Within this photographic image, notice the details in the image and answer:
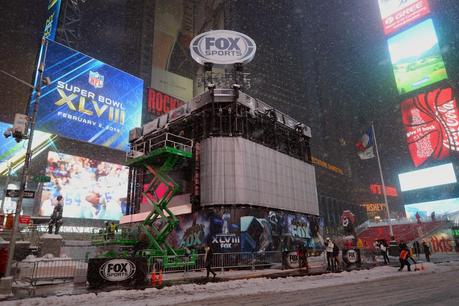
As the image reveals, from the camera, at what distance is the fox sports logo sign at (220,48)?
3231 cm

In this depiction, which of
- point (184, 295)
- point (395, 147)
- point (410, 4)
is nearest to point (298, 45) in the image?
point (410, 4)

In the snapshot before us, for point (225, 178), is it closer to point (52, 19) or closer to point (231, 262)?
point (231, 262)

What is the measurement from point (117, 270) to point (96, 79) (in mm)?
43812

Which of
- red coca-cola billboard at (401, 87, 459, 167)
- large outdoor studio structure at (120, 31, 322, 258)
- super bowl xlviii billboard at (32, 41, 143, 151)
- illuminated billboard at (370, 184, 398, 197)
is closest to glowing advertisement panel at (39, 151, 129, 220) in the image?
super bowl xlviii billboard at (32, 41, 143, 151)

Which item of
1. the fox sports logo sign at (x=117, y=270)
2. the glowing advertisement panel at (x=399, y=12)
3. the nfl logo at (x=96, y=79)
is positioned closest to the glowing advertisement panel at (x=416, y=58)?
the glowing advertisement panel at (x=399, y=12)

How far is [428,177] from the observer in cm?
7962

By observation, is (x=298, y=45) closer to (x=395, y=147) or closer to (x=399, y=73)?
(x=399, y=73)

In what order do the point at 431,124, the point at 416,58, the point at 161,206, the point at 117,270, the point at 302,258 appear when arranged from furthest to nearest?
the point at 416,58, the point at 431,124, the point at 161,206, the point at 302,258, the point at 117,270

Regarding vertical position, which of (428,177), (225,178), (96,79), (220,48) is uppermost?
(96,79)

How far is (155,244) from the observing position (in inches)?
931

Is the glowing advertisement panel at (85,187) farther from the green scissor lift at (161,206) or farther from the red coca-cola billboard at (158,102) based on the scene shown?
the green scissor lift at (161,206)

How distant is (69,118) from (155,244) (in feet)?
102

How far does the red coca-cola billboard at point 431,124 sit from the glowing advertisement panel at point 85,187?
74056 millimetres

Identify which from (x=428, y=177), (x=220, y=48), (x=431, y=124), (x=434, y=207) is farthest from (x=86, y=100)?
(x=428, y=177)
